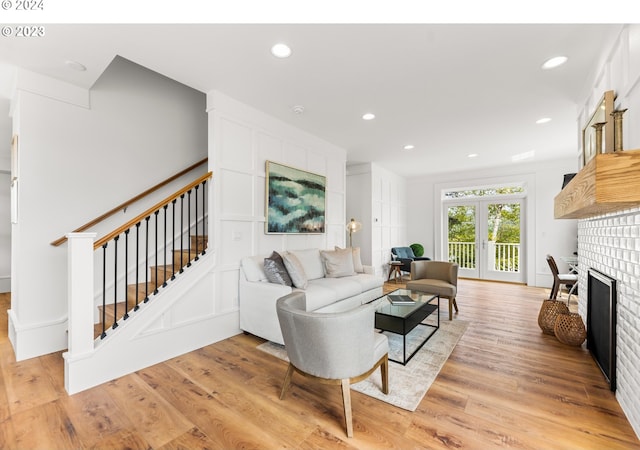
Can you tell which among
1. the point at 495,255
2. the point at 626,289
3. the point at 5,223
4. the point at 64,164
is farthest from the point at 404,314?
the point at 5,223

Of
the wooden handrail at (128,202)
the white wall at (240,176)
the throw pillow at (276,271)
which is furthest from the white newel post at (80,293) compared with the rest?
the throw pillow at (276,271)

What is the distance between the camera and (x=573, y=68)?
2607 millimetres

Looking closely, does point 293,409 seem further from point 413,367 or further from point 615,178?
point 615,178

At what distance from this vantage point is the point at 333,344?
165 centimetres

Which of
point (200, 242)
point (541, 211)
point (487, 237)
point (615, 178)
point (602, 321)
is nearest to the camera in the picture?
point (615, 178)

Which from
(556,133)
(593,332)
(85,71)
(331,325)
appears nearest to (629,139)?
(593,332)

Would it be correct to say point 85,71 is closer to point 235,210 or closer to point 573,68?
point 235,210

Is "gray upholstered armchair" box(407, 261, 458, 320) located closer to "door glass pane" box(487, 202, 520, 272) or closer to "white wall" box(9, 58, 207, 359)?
"door glass pane" box(487, 202, 520, 272)

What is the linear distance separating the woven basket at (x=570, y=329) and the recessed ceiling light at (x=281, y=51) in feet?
12.3

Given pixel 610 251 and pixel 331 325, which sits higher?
pixel 610 251

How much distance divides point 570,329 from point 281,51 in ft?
12.6

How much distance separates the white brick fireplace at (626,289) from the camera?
1.69 metres

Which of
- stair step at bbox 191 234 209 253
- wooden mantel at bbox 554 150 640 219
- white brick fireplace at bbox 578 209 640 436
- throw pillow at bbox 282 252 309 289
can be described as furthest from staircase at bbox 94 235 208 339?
white brick fireplace at bbox 578 209 640 436
